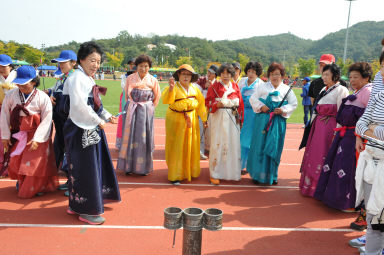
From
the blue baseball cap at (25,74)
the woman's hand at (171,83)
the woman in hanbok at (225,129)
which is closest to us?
the blue baseball cap at (25,74)

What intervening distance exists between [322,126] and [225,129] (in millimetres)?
1633

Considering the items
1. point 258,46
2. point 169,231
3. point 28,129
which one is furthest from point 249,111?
point 258,46

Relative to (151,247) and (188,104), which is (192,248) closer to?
(151,247)

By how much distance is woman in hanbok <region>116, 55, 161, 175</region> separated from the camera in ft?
19.1

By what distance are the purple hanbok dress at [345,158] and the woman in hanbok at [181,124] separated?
2329 mm

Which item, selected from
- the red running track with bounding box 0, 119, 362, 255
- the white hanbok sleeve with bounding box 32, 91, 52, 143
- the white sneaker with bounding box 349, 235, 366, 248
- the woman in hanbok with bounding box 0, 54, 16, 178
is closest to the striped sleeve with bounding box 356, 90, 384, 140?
the white sneaker with bounding box 349, 235, 366, 248

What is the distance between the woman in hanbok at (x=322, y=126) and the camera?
4.66 meters

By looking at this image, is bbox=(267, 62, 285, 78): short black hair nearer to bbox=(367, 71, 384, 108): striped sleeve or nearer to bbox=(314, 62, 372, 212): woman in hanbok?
bbox=(314, 62, 372, 212): woman in hanbok

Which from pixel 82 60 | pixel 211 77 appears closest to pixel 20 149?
pixel 82 60

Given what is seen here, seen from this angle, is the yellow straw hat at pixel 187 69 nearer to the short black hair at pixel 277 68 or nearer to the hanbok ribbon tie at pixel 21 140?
the short black hair at pixel 277 68

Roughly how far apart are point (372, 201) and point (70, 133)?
133 inches

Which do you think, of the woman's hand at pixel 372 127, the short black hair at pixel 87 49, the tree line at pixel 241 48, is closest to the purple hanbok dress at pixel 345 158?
the woman's hand at pixel 372 127

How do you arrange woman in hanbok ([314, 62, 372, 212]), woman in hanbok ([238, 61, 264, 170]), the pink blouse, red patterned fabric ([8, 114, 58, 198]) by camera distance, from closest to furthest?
woman in hanbok ([314, 62, 372, 212]) → red patterned fabric ([8, 114, 58, 198]) → the pink blouse → woman in hanbok ([238, 61, 264, 170])

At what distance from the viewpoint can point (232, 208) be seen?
4.47m
